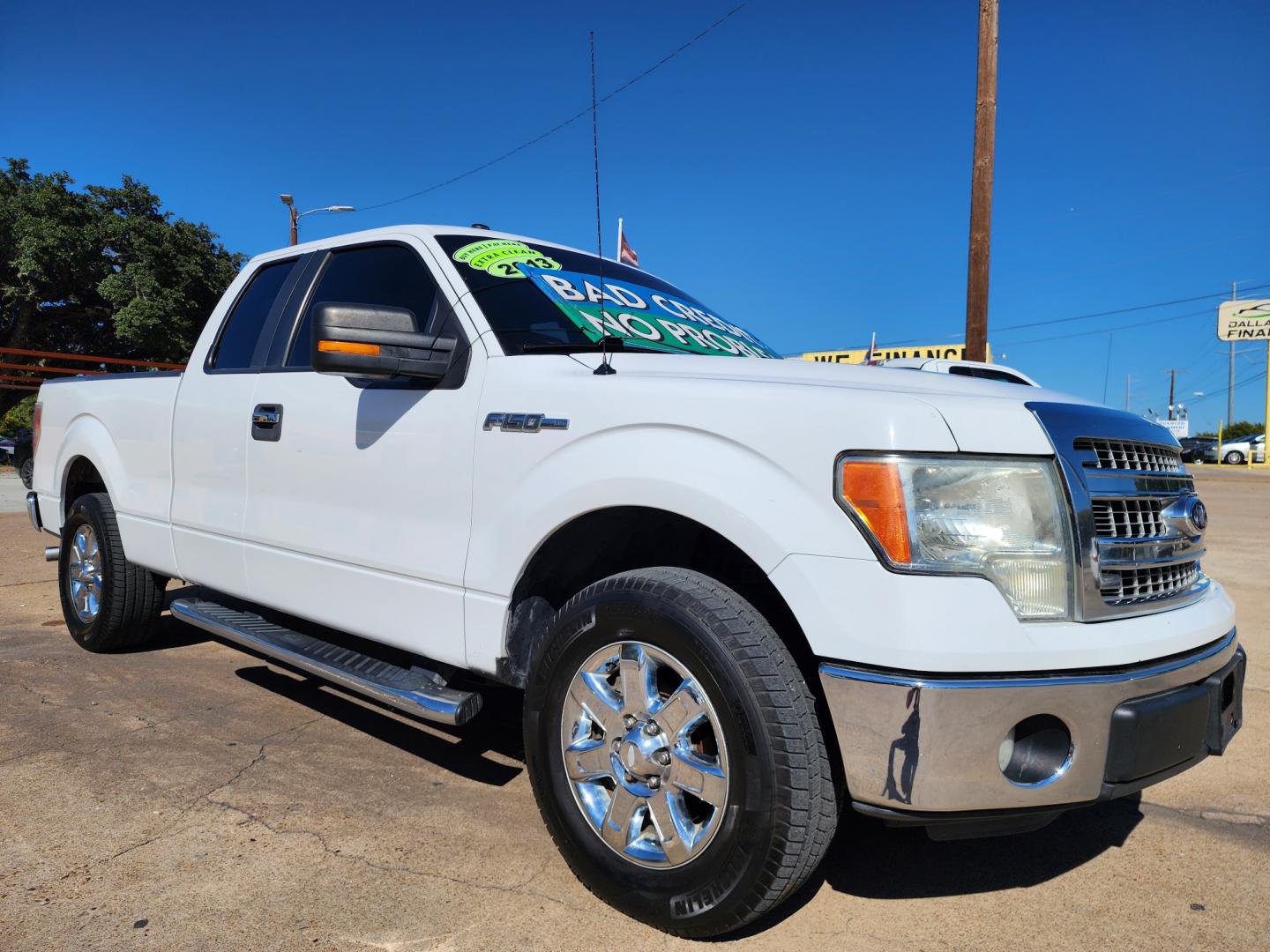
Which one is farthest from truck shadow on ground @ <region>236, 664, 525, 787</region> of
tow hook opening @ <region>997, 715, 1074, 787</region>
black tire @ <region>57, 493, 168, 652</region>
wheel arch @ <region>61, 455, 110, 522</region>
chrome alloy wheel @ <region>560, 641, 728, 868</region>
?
tow hook opening @ <region>997, 715, 1074, 787</region>

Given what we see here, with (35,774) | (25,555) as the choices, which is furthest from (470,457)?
(25,555)

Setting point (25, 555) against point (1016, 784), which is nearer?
point (1016, 784)

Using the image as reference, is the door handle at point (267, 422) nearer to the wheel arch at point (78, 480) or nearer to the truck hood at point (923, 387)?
the truck hood at point (923, 387)

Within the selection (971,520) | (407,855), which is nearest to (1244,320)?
(971,520)

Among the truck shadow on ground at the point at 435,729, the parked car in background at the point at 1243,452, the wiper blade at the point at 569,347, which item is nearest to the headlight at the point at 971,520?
the wiper blade at the point at 569,347

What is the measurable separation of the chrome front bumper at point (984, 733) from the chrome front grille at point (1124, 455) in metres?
0.47

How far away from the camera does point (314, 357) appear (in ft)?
8.75

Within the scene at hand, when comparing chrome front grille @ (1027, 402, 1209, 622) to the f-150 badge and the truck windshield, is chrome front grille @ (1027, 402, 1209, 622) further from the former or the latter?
the truck windshield

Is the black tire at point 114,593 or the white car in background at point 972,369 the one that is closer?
the white car in background at point 972,369

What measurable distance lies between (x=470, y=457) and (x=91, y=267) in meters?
32.6

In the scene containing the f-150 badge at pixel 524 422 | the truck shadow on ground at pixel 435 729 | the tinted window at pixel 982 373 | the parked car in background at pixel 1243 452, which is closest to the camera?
the f-150 badge at pixel 524 422

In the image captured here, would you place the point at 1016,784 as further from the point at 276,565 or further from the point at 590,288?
the point at 276,565

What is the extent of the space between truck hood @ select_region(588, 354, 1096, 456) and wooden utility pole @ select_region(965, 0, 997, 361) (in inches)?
253

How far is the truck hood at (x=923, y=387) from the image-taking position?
6.51ft
